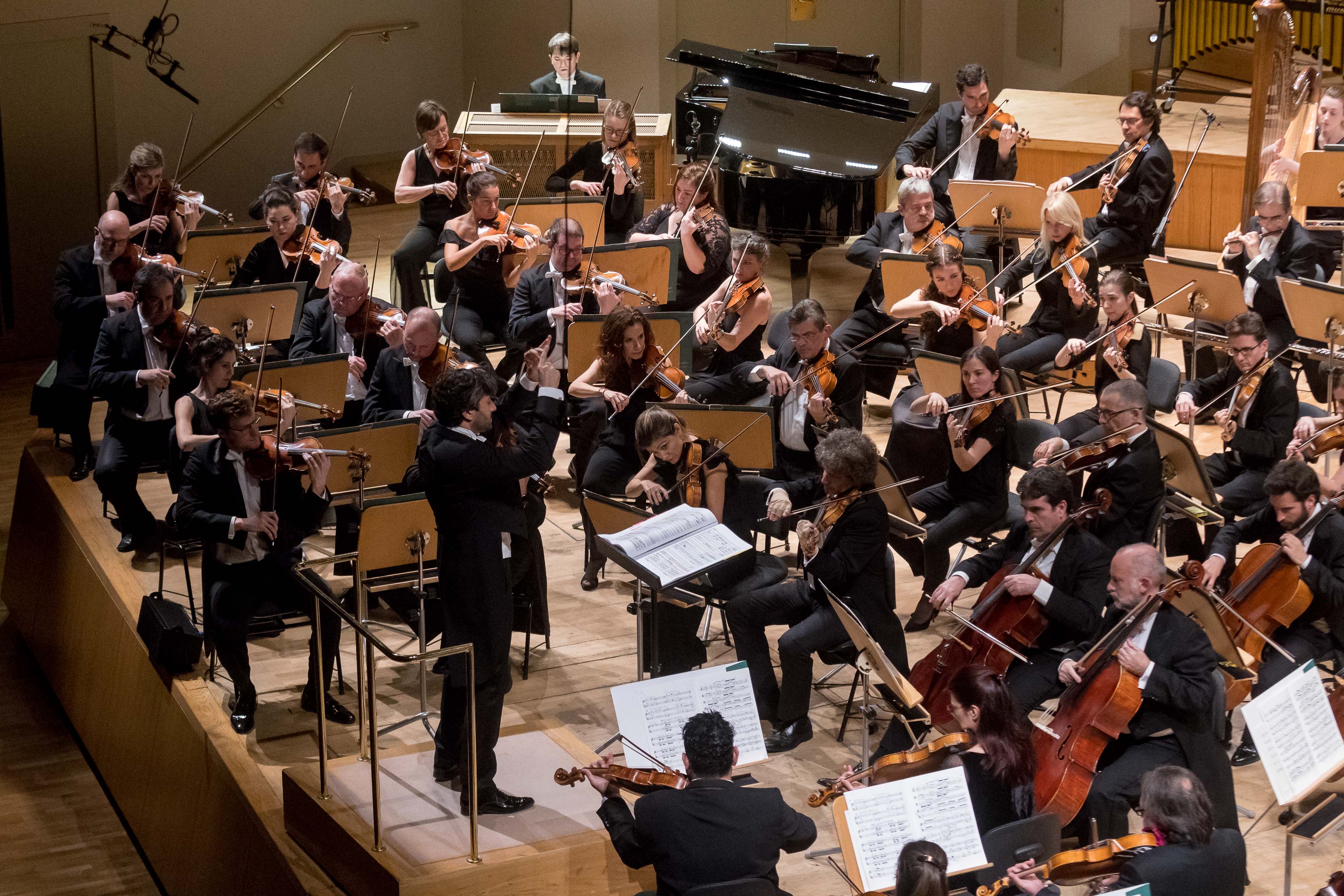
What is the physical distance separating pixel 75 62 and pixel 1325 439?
7.68 m

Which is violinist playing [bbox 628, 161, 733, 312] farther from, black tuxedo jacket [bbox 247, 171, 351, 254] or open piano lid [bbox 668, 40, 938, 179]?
black tuxedo jacket [bbox 247, 171, 351, 254]

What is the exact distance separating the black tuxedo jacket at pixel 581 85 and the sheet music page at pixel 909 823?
5837mm

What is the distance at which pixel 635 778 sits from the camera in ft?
11.0

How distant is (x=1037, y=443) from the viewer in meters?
5.16

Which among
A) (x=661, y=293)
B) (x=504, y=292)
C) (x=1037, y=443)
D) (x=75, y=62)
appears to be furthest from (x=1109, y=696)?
(x=75, y=62)

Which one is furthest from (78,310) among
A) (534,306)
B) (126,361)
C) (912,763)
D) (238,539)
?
Answer: (912,763)

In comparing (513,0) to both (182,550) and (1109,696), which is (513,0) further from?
(1109,696)

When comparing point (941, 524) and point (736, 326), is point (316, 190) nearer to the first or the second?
point (736, 326)

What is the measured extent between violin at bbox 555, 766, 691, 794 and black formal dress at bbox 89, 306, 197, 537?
2.86 meters

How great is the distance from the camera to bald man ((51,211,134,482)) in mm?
6203

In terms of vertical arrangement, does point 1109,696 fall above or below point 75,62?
below

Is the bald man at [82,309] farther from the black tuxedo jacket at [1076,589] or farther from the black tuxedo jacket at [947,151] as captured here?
the black tuxedo jacket at [1076,589]

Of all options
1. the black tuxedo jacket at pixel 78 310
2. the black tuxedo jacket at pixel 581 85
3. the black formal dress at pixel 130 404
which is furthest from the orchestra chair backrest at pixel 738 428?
the black tuxedo jacket at pixel 581 85

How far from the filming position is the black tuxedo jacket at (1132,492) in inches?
180
